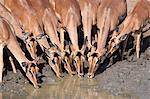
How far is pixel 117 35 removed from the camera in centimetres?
1190

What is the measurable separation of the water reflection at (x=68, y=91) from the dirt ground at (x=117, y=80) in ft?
0.14

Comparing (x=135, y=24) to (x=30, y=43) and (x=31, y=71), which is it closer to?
(x=30, y=43)

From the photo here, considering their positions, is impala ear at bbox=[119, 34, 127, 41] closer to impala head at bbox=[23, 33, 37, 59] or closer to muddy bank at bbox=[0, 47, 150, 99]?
muddy bank at bbox=[0, 47, 150, 99]

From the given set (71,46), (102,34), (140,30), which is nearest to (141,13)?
(140,30)

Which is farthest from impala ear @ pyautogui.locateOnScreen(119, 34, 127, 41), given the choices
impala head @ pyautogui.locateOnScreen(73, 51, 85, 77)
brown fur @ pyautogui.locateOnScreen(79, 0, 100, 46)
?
impala head @ pyautogui.locateOnScreen(73, 51, 85, 77)

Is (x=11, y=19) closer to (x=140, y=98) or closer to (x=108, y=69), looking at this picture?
(x=108, y=69)

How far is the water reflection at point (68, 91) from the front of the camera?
1015 cm

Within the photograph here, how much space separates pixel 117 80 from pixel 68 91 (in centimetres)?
117

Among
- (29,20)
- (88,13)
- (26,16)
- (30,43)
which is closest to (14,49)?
(30,43)

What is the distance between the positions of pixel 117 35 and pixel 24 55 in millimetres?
2340

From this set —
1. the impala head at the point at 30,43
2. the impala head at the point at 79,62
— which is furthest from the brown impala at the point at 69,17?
the impala head at the point at 30,43

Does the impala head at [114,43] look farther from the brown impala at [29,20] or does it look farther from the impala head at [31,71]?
the impala head at [31,71]

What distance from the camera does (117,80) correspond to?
11.0 m

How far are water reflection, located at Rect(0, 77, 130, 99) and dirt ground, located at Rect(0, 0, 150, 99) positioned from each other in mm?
42
